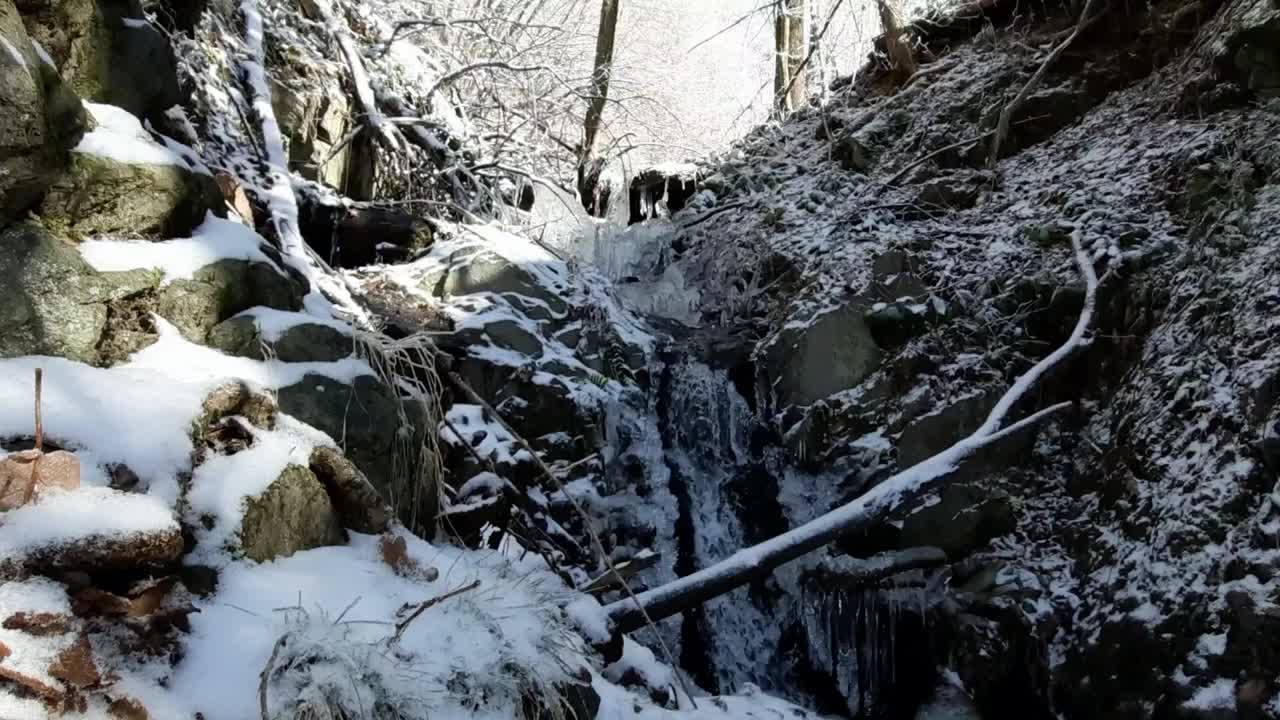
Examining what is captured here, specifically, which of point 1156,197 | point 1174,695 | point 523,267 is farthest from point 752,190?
point 1174,695

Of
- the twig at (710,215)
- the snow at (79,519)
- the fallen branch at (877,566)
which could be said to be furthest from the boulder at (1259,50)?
the snow at (79,519)

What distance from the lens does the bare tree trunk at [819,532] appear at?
323 cm

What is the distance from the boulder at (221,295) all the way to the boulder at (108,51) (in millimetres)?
730

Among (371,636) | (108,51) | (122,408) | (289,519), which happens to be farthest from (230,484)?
(108,51)

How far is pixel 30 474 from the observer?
1636 mm

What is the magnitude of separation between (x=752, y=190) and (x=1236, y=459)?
525 centimetres

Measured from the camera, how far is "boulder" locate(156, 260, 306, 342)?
246cm

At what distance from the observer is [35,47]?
2.18 meters

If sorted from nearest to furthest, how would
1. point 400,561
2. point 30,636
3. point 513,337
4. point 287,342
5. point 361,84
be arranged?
point 30,636, point 400,561, point 287,342, point 361,84, point 513,337

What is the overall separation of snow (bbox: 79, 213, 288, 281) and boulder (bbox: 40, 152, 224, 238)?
4 cm

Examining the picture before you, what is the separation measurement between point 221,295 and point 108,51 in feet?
3.21

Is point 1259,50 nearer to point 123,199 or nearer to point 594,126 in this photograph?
point 123,199

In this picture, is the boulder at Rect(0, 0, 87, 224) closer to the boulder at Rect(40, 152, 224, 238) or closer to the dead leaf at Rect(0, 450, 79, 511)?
the boulder at Rect(40, 152, 224, 238)

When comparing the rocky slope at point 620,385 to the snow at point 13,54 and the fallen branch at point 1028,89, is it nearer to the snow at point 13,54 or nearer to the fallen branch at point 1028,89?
the snow at point 13,54
